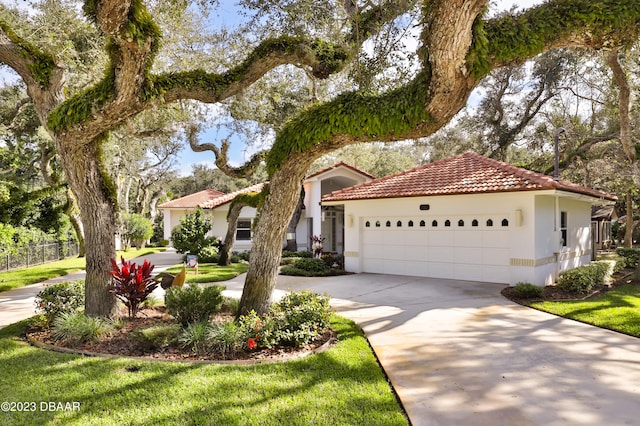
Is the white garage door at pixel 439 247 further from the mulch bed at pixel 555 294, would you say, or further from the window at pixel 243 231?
the window at pixel 243 231

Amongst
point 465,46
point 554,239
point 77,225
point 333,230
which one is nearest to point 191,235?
point 77,225

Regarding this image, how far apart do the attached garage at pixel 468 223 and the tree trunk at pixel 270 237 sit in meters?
7.13

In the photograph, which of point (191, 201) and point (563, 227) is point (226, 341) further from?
point (191, 201)

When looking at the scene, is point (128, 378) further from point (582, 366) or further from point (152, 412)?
point (582, 366)

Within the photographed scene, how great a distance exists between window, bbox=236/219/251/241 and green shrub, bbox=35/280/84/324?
56.7 ft

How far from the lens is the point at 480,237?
39.4 feet

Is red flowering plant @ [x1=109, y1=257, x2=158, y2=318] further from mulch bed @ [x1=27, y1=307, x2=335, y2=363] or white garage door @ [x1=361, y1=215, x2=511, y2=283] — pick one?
white garage door @ [x1=361, y1=215, x2=511, y2=283]

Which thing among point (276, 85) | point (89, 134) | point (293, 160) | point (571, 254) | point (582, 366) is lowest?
point (582, 366)

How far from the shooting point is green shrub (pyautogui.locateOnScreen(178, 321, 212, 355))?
548 centimetres

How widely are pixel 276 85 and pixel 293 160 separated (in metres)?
5.04

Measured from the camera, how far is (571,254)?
13.8m

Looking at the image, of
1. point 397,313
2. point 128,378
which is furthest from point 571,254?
point 128,378

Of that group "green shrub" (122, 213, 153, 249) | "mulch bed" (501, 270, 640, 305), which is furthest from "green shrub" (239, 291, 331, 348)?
"green shrub" (122, 213, 153, 249)

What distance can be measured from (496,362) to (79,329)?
602 cm
